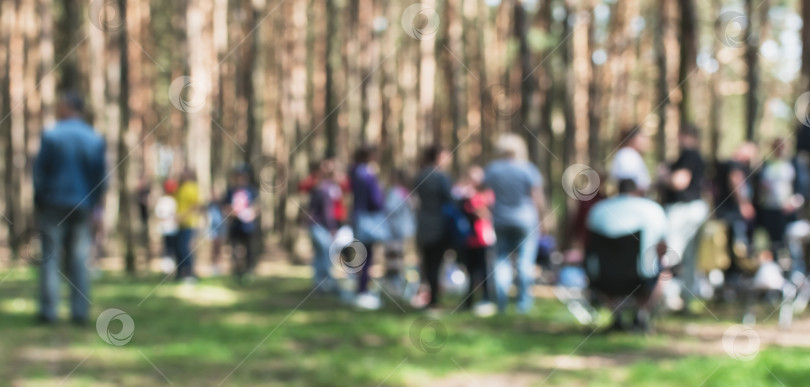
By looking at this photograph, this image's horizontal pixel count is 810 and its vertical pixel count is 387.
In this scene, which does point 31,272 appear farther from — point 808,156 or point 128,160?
point 808,156

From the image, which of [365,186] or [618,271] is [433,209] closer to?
[365,186]

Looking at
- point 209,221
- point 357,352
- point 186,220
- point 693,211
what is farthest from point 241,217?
point 357,352

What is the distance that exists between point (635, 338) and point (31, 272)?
41.4 feet

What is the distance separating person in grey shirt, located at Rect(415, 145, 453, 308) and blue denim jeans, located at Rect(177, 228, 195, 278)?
176 inches

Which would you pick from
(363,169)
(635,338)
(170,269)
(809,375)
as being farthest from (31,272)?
(809,375)

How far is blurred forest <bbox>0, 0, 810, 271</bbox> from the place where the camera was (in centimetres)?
1842

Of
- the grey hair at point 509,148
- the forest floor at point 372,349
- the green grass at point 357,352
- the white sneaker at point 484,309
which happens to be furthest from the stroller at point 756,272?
the white sneaker at point 484,309

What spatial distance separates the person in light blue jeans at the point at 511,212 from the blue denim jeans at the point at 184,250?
5.21m

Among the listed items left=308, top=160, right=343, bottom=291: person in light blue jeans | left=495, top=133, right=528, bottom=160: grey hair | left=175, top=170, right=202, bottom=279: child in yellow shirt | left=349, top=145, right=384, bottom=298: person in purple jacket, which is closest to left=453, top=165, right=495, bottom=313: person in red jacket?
left=495, top=133, right=528, bottom=160: grey hair

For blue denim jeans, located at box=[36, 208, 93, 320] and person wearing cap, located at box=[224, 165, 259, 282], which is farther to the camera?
person wearing cap, located at box=[224, 165, 259, 282]

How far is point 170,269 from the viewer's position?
57.5 feet

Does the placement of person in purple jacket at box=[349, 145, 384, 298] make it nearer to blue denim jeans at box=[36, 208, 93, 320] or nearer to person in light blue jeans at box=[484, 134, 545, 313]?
person in light blue jeans at box=[484, 134, 545, 313]

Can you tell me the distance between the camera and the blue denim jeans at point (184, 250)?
1517 cm

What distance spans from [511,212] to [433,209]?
0.88 meters
